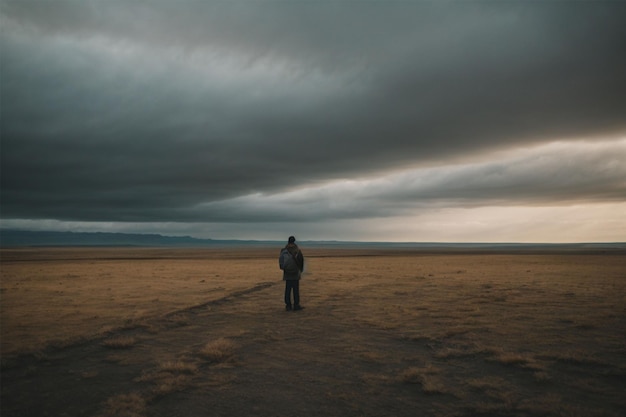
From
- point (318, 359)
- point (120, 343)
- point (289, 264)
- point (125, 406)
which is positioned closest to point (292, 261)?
point (289, 264)

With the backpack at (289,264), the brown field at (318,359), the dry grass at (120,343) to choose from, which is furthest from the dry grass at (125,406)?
the backpack at (289,264)

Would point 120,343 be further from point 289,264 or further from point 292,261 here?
point 292,261

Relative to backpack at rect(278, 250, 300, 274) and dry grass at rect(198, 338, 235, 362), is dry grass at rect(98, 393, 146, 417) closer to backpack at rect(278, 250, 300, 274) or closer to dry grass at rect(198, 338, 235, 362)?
dry grass at rect(198, 338, 235, 362)

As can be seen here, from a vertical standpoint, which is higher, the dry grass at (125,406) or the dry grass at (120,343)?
the dry grass at (125,406)

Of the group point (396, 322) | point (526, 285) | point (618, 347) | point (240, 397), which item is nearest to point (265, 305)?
point (396, 322)

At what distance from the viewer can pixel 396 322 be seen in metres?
14.6

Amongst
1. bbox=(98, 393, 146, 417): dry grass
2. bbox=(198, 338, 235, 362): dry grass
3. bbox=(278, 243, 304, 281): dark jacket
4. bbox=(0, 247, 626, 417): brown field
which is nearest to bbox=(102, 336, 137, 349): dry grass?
bbox=(0, 247, 626, 417): brown field

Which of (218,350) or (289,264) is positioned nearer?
(218,350)

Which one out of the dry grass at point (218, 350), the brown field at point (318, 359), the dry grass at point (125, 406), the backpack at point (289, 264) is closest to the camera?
the dry grass at point (125, 406)

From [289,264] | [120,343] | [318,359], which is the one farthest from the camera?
[289,264]

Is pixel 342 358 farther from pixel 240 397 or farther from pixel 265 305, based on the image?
pixel 265 305

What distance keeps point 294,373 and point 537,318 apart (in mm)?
11317

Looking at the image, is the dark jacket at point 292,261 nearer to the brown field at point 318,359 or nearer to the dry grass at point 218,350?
the brown field at point 318,359

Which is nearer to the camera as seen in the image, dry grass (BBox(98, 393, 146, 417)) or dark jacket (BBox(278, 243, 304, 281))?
dry grass (BBox(98, 393, 146, 417))
